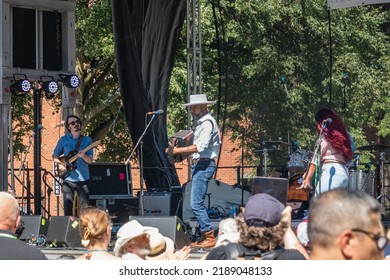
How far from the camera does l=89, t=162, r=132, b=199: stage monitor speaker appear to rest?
12.1 metres

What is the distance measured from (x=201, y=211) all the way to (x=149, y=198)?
7.26ft

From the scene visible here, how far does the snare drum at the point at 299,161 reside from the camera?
1238 centimetres

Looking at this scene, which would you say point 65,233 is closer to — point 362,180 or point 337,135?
point 337,135

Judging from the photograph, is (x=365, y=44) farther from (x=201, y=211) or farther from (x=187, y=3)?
(x=201, y=211)

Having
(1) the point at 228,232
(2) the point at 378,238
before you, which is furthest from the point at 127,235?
(2) the point at 378,238

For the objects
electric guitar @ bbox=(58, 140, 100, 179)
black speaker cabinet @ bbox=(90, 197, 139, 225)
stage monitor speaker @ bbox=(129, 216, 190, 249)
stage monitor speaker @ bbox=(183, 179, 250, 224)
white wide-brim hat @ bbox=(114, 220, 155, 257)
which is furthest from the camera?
stage monitor speaker @ bbox=(183, 179, 250, 224)

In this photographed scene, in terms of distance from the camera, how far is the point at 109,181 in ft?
40.3

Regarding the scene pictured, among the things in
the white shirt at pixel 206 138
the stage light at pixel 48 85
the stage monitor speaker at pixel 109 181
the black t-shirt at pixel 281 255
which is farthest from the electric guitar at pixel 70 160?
the black t-shirt at pixel 281 255

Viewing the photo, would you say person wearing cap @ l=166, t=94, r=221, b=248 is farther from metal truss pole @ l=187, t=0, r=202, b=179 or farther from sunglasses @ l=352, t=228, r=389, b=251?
sunglasses @ l=352, t=228, r=389, b=251

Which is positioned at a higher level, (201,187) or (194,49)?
(194,49)

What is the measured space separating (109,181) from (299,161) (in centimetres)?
245

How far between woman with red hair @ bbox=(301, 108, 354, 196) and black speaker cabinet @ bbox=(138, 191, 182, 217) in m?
3.19

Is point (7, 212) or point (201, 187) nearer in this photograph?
point (7, 212)

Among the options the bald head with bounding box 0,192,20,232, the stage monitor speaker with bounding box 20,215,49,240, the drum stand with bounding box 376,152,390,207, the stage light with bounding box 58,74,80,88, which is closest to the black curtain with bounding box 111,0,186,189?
the stage light with bounding box 58,74,80,88
